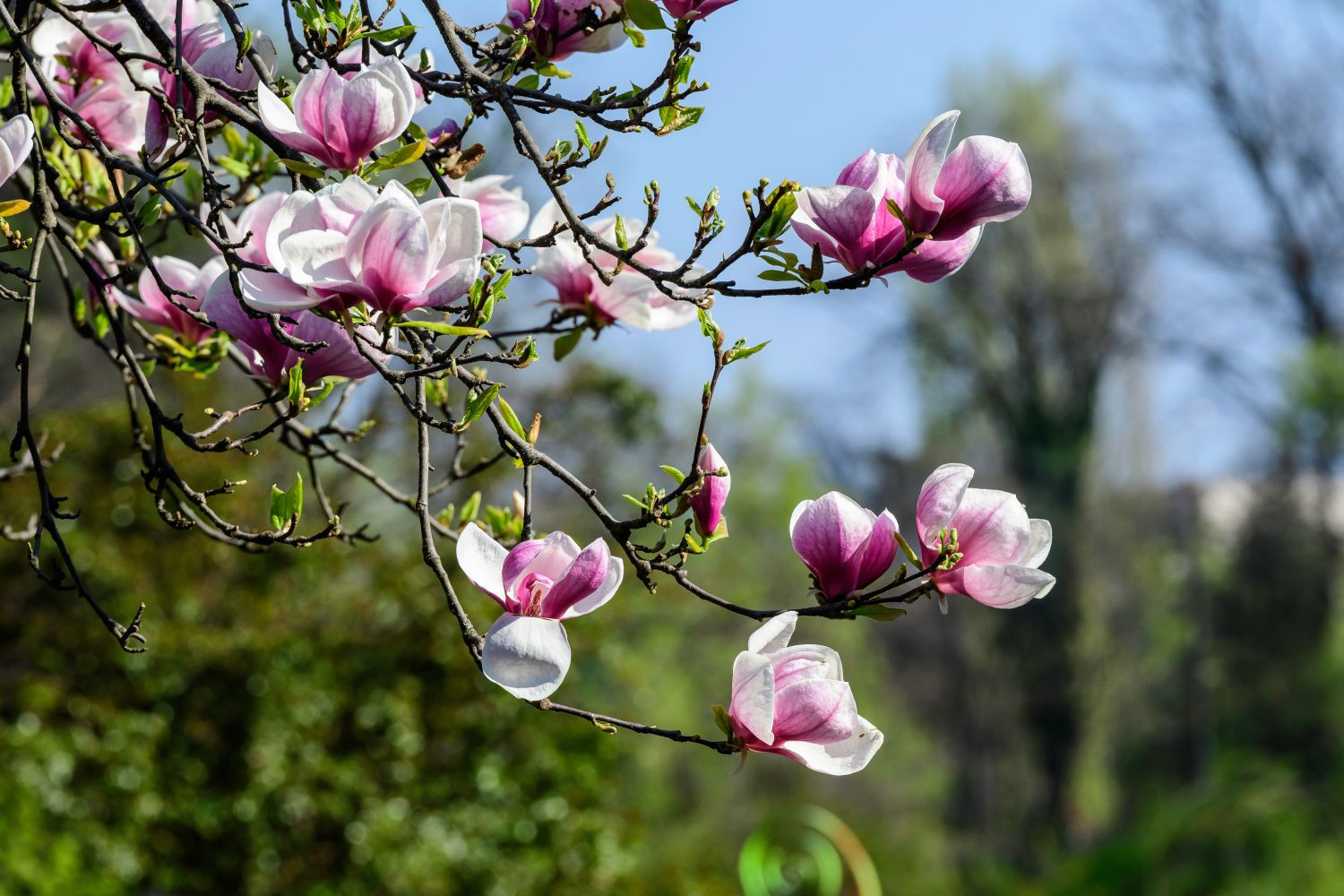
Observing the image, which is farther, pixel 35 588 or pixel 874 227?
pixel 35 588

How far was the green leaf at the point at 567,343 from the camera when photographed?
3.55 feet

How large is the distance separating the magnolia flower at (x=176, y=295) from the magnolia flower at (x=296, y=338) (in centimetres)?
16

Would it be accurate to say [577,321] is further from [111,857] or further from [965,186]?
[111,857]

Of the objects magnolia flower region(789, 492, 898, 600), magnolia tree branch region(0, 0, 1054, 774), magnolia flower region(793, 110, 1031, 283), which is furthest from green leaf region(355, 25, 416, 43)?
magnolia flower region(789, 492, 898, 600)

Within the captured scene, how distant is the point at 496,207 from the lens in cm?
97

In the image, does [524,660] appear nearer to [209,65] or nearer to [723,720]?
[723,720]

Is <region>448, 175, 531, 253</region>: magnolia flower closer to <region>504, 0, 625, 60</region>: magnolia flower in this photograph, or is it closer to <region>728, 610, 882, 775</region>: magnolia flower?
<region>504, 0, 625, 60</region>: magnolia flower

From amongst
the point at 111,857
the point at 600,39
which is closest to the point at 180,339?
the point at 600,39

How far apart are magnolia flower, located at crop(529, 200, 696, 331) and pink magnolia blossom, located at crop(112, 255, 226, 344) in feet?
0.83

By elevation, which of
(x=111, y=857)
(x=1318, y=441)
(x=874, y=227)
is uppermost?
(x=874, y=227)

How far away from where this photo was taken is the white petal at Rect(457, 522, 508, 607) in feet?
2.47

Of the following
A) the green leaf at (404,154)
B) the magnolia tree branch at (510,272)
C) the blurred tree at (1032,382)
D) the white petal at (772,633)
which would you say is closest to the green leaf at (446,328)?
the magnolia tree branch at (510,272)

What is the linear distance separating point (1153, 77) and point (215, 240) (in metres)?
14.6

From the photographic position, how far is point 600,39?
38.4 inches
